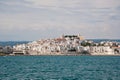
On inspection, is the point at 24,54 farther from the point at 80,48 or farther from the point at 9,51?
the point at 80,48

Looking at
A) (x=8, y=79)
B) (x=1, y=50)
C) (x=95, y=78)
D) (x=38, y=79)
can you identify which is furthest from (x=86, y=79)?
(x=1, y=50)

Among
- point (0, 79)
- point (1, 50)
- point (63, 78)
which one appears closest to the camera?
point (0, 79)

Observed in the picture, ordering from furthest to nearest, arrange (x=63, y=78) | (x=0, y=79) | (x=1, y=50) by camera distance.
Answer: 1. (x=1, y=50)
2. (x=63, y=78)
3. (x=0, y=79)

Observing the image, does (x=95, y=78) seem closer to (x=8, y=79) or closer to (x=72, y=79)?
(x=72, y=79)

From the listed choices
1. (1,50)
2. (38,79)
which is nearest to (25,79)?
(38,79)

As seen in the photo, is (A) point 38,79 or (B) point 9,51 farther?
(B) point 9,51

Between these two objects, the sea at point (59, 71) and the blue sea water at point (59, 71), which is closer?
the blue sea water at point (59, 71)

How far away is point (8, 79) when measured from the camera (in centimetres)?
5262

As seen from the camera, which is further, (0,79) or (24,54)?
(24,54)

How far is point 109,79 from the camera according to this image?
53.5 meters

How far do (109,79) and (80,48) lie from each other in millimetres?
146047

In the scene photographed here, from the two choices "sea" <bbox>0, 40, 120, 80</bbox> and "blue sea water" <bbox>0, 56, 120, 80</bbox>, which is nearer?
"blue sea water" <bbox>0, 56, 120, 80</bbox>

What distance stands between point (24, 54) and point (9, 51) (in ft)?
24.7

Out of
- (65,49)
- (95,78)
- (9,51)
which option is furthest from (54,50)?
(95,78)
